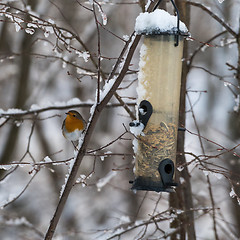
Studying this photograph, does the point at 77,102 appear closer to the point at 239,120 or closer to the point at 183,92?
the point at 183,92

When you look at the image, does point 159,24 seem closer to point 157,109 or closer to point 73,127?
point 157,109

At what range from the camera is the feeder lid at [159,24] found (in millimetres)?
2910

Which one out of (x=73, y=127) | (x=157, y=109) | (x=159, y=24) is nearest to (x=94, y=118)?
(x=157, y=109)

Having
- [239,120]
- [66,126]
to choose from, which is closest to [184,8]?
[239,120]

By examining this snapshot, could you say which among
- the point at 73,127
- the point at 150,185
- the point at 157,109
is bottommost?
the point at 150,185

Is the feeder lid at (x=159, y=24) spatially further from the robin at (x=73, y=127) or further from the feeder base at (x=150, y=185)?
the robin at (x=73, y=127)

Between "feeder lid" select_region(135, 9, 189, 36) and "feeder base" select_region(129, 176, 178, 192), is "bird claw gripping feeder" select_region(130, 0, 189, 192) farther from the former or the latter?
"feeder lid" select_region(135, 9, 189, 36)

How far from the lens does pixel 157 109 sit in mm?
3221

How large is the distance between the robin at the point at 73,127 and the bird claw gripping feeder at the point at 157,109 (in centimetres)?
138

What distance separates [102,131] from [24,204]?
3.52 meters

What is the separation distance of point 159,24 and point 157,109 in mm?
595

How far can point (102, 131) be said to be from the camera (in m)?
15.1

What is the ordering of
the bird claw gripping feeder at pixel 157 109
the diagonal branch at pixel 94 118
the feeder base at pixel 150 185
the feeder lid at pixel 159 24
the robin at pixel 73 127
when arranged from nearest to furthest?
the diagonal branch at pixel 94 118
the feeder lid at pixel 159 24
the feeder base at pixel 150 185
the bird claw gripping feeder at pixel 157 109
the robin at pixel 73 127

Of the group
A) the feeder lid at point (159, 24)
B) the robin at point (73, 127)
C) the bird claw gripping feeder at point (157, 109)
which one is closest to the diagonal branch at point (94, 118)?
the feeder lid at point (159, 24)
